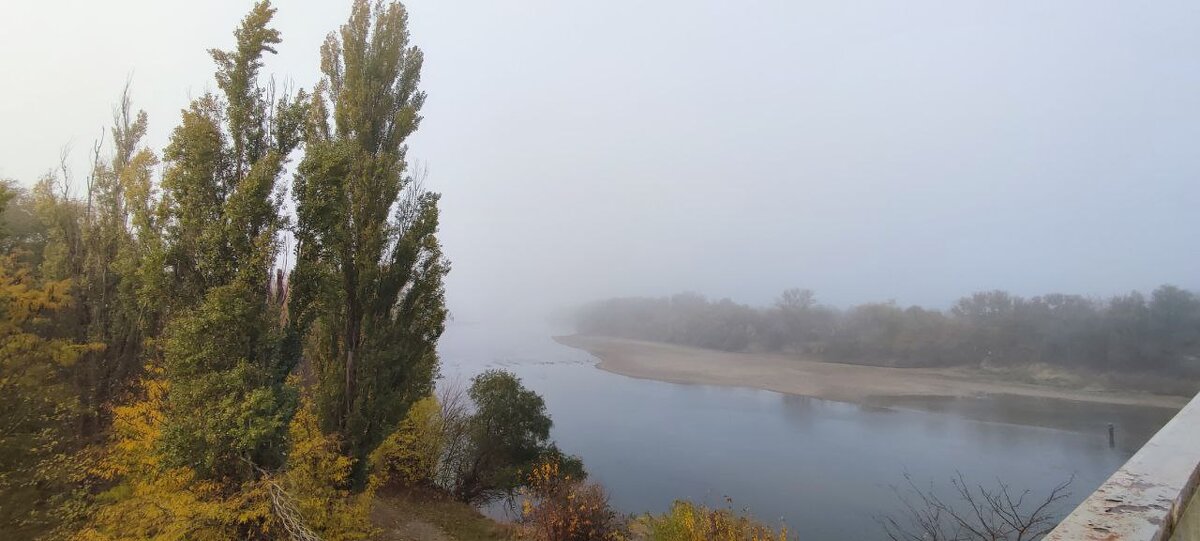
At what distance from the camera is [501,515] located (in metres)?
17.4

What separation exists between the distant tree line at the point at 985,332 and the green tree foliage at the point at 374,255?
53463 millimetres

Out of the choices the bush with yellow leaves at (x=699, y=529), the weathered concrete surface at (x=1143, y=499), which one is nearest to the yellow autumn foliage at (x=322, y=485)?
the bush with yellow leaves at (x=699, y=529)

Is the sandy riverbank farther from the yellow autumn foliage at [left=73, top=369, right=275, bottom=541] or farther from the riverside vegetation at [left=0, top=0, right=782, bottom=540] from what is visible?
the yellow autumn foliage at [left=73, top=369, right=275, bottom=541]

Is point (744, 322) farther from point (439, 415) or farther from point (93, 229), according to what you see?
point (93, 229)

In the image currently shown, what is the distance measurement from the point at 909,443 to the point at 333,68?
2852 centimetres

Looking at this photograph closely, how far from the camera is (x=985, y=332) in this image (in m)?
51.4

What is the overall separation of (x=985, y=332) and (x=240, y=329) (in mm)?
61712

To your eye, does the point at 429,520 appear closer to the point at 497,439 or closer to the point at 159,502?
the point at 497,439

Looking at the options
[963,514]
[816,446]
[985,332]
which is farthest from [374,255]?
[985,332]

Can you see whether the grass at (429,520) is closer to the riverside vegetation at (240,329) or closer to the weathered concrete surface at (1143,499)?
the riverside vegetation at (240,329)

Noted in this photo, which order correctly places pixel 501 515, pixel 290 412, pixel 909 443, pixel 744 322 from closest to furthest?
1. pixel 290 412
2. pixel 501 515
3. pixel 909 443
4. pixel 744 322

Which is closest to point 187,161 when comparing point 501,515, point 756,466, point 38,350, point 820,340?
point 38,350

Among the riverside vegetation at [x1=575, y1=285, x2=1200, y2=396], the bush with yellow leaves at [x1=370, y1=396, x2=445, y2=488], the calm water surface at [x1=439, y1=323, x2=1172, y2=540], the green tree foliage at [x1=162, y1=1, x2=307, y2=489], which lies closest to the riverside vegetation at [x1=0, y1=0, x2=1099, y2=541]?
the green tree foliage at [x1=162, y1=1, x2=307, y2=489]

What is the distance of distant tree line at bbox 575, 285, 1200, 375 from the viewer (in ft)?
133
